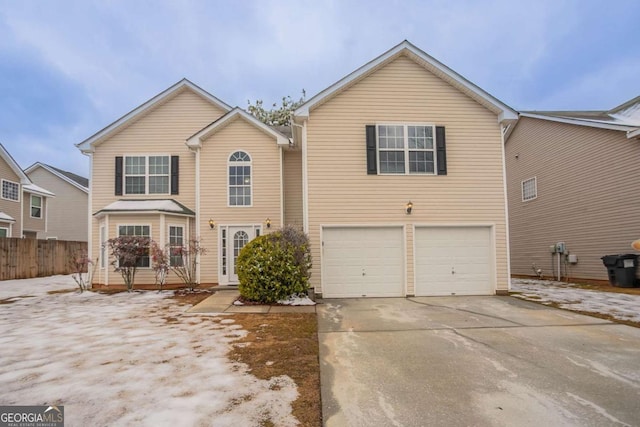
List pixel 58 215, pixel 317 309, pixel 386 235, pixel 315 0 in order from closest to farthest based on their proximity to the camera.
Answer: pixel 317 309
pixel 386 235
pixel 315 0
pixel 58 215

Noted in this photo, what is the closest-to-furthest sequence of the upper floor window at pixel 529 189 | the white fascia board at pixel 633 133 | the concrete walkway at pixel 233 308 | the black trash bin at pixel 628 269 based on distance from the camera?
the concrete walkway at pixel 233 308
the white fascia board at pixel 633 133
the black trash bin at pixel 628 269
the upper floor window at pixel 529 189

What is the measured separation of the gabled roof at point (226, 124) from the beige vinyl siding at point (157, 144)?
1016 millimetres

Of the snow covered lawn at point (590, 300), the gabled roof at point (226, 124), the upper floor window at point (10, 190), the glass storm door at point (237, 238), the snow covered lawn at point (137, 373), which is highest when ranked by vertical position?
the gabled roof at point (226, 124)

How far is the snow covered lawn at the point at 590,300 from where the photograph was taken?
7.31 meters

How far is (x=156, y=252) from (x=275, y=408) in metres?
8.73

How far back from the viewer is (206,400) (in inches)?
128

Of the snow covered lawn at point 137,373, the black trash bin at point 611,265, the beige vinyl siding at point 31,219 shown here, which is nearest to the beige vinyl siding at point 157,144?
the snow covered lawn at point 137,373

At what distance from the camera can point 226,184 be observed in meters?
12.1

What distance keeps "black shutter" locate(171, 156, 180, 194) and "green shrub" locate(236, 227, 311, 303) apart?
5.29 metres

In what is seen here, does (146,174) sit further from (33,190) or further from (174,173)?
(33,190)

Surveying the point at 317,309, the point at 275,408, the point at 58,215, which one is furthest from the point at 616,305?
the point at 58,215

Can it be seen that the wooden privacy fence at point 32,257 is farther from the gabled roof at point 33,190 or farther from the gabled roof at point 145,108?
the gabled roof at point 33,190

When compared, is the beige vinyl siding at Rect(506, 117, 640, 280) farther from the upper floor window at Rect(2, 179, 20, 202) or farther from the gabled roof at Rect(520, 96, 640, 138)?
the upper floor window at Rect(2, 179, 20, 202)

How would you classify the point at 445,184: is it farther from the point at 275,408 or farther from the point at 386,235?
the point at 275,408
